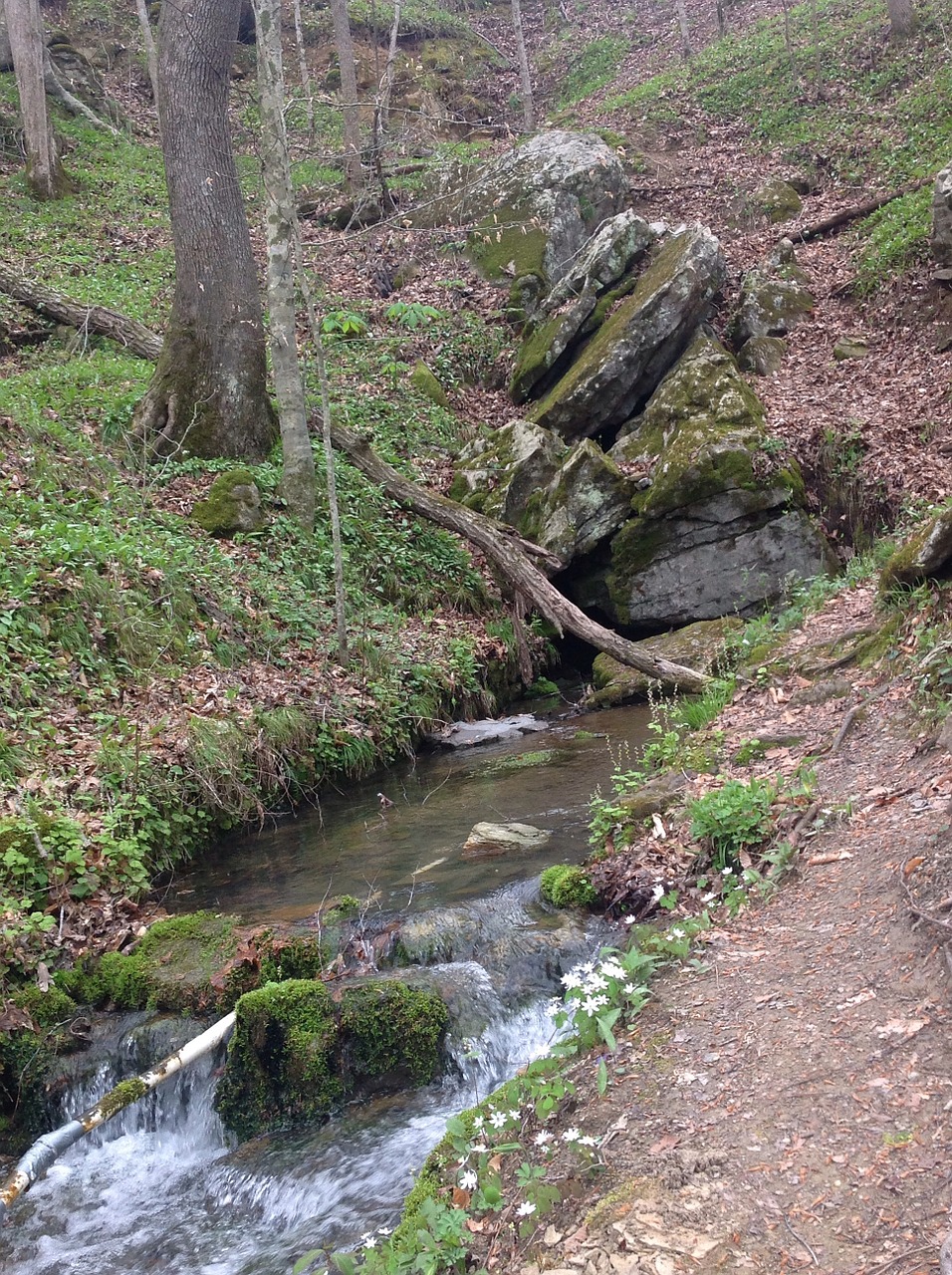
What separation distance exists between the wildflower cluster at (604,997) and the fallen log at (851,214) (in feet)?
47.6

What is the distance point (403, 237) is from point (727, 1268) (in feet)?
56.4

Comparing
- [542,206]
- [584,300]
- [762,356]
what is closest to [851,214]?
[762,356]

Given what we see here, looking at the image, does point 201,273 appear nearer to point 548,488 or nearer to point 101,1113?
point 548,488

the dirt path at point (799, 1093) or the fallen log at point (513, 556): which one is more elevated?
the fallen log at point (513, 556)

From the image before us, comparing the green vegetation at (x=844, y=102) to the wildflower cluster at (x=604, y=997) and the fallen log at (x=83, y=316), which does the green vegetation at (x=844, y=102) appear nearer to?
the fallen log at (x=83, y=316)

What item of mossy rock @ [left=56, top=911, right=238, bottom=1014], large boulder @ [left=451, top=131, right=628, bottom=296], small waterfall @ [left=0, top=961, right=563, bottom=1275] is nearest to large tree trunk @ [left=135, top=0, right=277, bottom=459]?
large boulder @ [left=451, top=131, right=628, bottom=296]

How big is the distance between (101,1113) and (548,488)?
8827 mm

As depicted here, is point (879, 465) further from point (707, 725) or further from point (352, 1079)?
point (352, 1079)

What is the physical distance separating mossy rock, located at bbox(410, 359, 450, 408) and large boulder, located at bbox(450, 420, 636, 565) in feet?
5.05

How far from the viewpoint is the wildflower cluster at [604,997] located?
11.1ft

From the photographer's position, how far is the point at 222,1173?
13.8 feet

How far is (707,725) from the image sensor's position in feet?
21.6

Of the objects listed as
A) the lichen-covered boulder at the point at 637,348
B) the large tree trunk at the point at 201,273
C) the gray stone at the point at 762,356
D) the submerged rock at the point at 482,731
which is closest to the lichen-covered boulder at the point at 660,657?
the submerged rock at the point at 482,731

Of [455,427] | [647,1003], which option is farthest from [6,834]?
[455,427]
